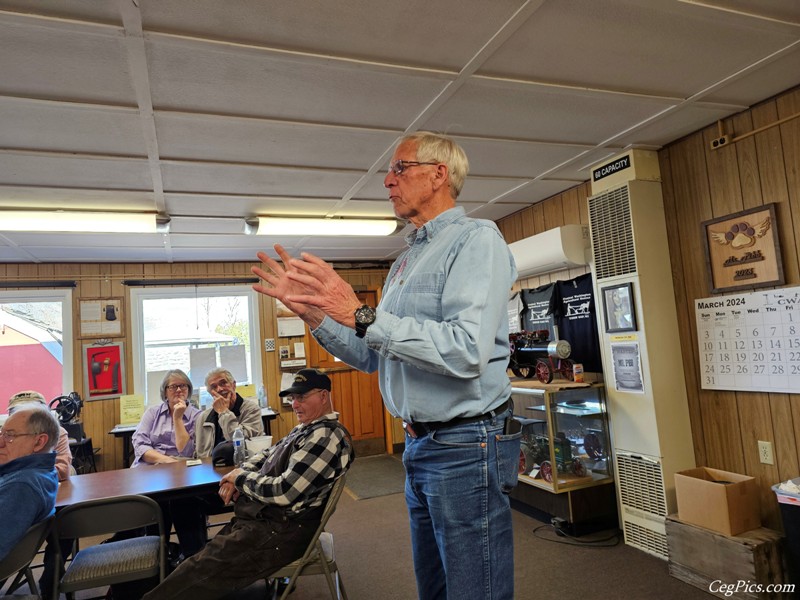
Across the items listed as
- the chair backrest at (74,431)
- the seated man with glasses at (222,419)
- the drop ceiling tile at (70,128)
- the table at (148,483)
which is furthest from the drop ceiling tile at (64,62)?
the chair backrest at (74,431)

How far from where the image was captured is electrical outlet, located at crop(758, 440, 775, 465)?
275 cm

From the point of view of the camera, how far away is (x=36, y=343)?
5422 millimetres

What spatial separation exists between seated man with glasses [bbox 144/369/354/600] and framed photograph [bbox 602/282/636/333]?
1.99m

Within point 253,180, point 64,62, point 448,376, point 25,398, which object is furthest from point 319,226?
point 448,376

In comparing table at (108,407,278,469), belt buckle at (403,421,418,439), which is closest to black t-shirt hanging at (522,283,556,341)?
table at (108,407,278,469)

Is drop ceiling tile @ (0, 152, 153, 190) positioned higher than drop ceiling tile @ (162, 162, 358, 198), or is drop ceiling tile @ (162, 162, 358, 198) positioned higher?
drop ceiling tile @ (0, 152, 153, 190)

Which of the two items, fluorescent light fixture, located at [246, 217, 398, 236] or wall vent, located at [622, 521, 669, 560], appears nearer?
wall vent, located at [622, 521, 669, 560]

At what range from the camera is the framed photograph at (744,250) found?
2.69m

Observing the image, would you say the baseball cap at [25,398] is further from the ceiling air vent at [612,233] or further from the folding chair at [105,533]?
the ceiling air vent at [612,233]

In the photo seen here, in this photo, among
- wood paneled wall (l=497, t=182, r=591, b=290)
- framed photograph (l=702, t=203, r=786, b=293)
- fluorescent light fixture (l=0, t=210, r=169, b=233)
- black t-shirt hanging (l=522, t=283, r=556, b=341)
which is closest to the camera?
framed photograph (l=702, t=203, r=786, b=293)

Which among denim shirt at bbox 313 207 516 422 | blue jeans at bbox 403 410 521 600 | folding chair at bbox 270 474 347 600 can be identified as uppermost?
denim shirt at bbox 313 207 516 422

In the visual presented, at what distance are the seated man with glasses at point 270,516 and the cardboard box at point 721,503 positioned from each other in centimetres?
188

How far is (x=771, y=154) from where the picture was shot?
107 inches

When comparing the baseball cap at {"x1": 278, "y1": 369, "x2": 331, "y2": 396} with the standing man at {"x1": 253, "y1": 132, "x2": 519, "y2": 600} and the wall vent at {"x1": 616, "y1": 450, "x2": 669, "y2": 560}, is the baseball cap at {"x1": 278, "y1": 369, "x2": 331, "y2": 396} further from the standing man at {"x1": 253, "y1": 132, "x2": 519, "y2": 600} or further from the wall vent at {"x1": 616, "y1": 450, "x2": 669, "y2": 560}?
the wall vent at {"x1": 616, "y1": 450, "x2": 669, "y2": 560}
